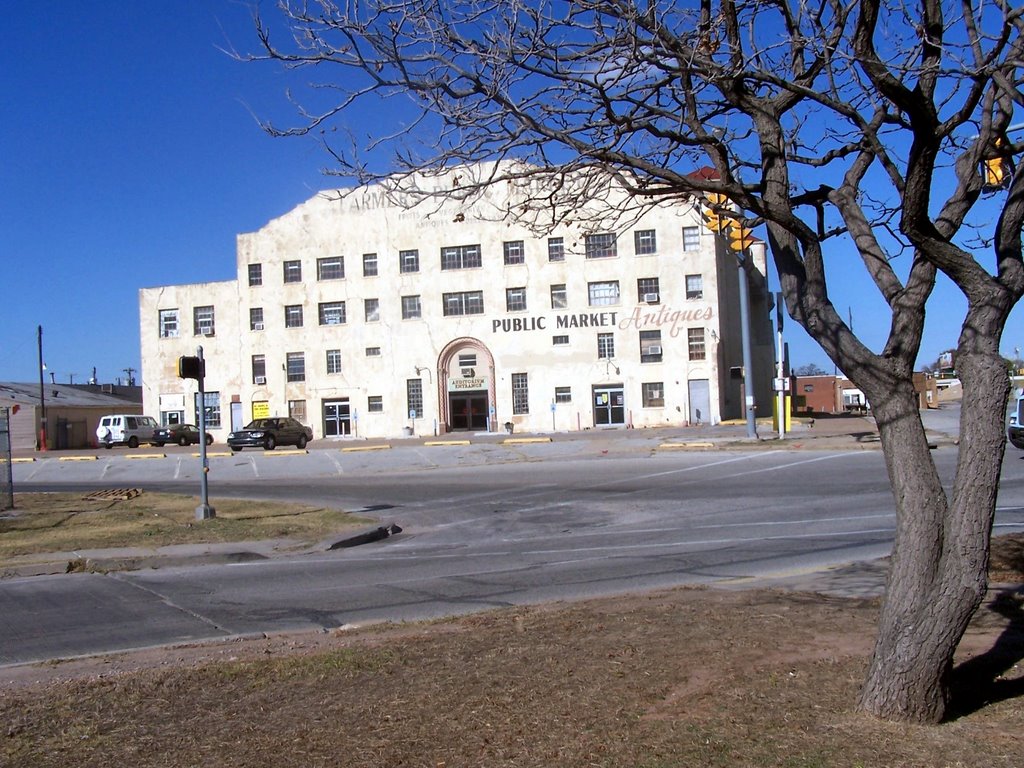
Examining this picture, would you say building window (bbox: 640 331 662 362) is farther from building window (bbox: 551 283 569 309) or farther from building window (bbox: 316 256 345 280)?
building window (bbox: 316 256 345 280)

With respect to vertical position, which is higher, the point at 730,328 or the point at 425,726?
the point at 730,328

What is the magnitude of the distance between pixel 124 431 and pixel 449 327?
2011cm

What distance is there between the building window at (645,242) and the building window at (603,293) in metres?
2.21

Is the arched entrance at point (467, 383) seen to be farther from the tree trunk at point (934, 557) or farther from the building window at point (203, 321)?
the tree trunk at point (934, 557)

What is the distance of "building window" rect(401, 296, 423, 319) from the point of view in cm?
5509

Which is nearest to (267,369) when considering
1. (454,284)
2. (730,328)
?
(454,284)

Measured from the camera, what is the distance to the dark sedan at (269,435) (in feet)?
153

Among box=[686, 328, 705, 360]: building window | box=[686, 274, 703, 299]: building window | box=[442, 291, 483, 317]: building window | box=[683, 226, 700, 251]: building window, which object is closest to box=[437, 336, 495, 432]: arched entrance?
box=[442, 291, 483, 317]: building window

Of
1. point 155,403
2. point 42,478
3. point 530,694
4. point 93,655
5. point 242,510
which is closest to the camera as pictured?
point 530,694

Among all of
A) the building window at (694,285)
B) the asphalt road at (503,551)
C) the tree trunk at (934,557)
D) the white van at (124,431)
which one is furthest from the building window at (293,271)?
the tree trunk at (934,557)

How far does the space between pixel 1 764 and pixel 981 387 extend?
518cm

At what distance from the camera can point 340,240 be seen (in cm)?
5606

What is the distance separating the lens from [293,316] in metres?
57.2

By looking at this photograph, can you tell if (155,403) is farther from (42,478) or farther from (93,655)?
(93,655)
